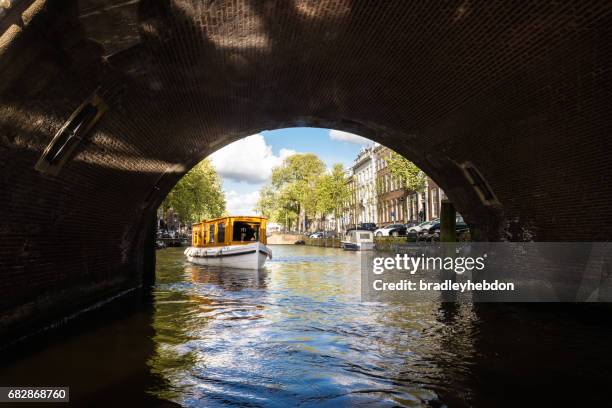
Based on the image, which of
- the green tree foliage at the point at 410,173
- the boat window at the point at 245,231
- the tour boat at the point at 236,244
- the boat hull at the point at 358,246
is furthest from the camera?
the green tree foliage at the point at 410,173

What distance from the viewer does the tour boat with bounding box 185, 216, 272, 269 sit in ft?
74.9

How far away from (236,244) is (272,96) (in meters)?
14.1

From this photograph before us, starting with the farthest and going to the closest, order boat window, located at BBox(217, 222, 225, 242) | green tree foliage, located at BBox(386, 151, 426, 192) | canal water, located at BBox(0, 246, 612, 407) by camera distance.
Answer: green tree foliage, located at BBox(386, 151, 426, 192) < boat window, located at BBox(217, 222, 225, 242) < canal water, located at BBox(0, 246, 612, 407)

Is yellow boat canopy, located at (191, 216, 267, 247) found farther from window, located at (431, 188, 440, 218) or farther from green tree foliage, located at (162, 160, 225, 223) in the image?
window, located at (431, 188, 440, 218)

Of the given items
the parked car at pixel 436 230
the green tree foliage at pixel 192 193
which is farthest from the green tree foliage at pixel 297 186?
the parked car at pixel 436 230

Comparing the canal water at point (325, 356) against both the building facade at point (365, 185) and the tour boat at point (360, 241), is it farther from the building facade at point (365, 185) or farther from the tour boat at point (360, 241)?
the building facade at point (365, 185)

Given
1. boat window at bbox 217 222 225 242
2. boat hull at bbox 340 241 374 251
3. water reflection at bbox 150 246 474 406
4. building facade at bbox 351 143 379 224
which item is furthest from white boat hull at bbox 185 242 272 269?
building facade at bbox 351 143 379 224

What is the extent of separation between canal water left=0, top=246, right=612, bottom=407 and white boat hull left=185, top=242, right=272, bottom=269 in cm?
1112

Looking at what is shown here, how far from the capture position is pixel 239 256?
2306 centimetres

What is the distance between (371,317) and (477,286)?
5645mm

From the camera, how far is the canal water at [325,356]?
5074mm

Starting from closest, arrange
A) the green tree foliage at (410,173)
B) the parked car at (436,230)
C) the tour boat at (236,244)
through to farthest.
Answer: the tour boat at (236,244)
the parked car at (436,230)
the green tree foliage at (410,173)

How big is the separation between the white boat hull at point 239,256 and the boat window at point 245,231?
99cm

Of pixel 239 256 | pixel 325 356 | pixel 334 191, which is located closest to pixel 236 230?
pixel 239 256
